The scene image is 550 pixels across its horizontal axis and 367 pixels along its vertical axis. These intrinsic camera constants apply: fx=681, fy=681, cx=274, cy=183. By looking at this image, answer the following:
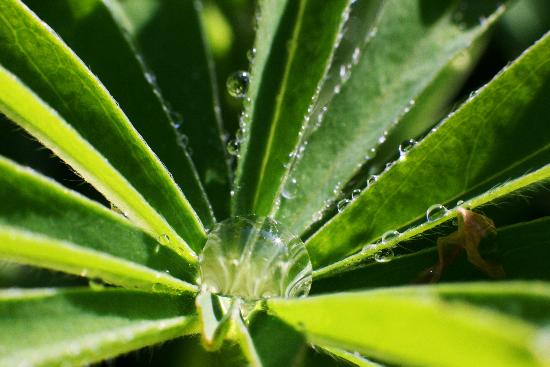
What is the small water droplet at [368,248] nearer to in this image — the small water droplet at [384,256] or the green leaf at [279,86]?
the small water droplet at [384,256]

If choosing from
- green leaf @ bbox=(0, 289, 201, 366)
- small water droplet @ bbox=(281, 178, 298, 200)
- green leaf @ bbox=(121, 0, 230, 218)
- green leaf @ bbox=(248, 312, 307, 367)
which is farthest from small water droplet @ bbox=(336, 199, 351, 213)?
green leaf @ bbox=(0, 289, 201, 366)

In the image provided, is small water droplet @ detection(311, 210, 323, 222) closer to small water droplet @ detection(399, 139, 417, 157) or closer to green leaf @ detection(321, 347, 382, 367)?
small water droplet @ detection(399, 139, 417, 157)

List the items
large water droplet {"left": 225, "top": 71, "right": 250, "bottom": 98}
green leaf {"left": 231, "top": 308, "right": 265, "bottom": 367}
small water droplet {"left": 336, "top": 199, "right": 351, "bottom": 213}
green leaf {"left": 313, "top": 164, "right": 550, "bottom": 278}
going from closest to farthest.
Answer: green leaf {"left": 231, "top": 308, "right": 265, "bottom": 367} → green leaf {"left": 313, "top": 164, "right": 550, "bottom": 278} → small water droplet {"left": 336, "top": 199, "right": 351, "bottom": 213} → large water droplet {"left": 225, "top": 71, "right": 250, "bottom": 98}

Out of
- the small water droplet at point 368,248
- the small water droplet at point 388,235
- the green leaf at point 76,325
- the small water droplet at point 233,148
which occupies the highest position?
the small water droplet at point 233,148

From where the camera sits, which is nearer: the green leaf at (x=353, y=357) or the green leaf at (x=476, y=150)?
the green leaf at (x=353, y=357)

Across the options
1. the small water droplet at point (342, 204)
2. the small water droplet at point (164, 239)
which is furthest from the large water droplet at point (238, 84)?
the small water droplet at point (164, 239)

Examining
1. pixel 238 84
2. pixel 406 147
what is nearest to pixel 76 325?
pixel 406 147

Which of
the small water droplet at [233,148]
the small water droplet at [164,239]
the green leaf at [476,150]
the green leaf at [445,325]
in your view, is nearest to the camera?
the green leaf at [445,325]

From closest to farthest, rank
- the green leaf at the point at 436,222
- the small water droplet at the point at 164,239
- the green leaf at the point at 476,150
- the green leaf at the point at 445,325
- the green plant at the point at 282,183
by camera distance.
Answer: the green leaf at the point at 445,325 → the green plant at the point at 282,183 → the green leaf at the point at 436,222 → the small water droplet at the point at 164,239 → the green leaf at the point at 476,150

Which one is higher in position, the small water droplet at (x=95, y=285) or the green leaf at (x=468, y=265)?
the green leaf at (x=468, y=265)
